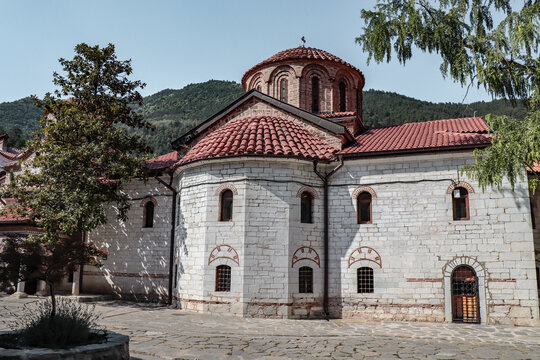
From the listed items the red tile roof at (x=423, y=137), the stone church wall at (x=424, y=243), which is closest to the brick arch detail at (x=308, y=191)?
the stone church wall at (x=424, y=243)

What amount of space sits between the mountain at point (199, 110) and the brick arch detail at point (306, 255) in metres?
38.0

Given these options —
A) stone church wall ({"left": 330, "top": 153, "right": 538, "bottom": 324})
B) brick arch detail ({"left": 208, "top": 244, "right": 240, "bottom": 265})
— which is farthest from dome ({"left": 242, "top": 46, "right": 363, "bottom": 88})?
brick arch detail ({"left": 208, "top": 244, "right": 240, "bottom": 265})

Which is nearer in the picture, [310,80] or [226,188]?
[226,188]

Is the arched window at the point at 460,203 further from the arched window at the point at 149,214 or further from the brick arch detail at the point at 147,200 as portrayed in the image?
the arched window at the point at 149,214

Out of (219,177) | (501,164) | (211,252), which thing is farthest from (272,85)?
(501,164)

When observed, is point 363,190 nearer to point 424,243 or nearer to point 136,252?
point 424,243

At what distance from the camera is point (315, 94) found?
58.7 feet

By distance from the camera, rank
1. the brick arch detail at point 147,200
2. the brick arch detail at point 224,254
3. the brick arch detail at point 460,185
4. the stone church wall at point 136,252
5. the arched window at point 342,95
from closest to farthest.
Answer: the brick arch detail at point 460,185 < the brick arch detail at point 224,254 < the stone church wall at point 136,252 < the brick arch detail at point 147,200 < the arched window at point 342,95

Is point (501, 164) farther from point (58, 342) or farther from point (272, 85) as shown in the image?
point (272, 85)

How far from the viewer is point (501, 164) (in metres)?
8.91

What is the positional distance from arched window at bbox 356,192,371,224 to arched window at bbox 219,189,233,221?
3.99 metres

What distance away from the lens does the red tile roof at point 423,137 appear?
41.6 feet

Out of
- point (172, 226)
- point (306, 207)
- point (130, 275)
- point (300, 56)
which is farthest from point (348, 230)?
point (130, 275)

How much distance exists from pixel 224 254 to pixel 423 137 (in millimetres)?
7483
